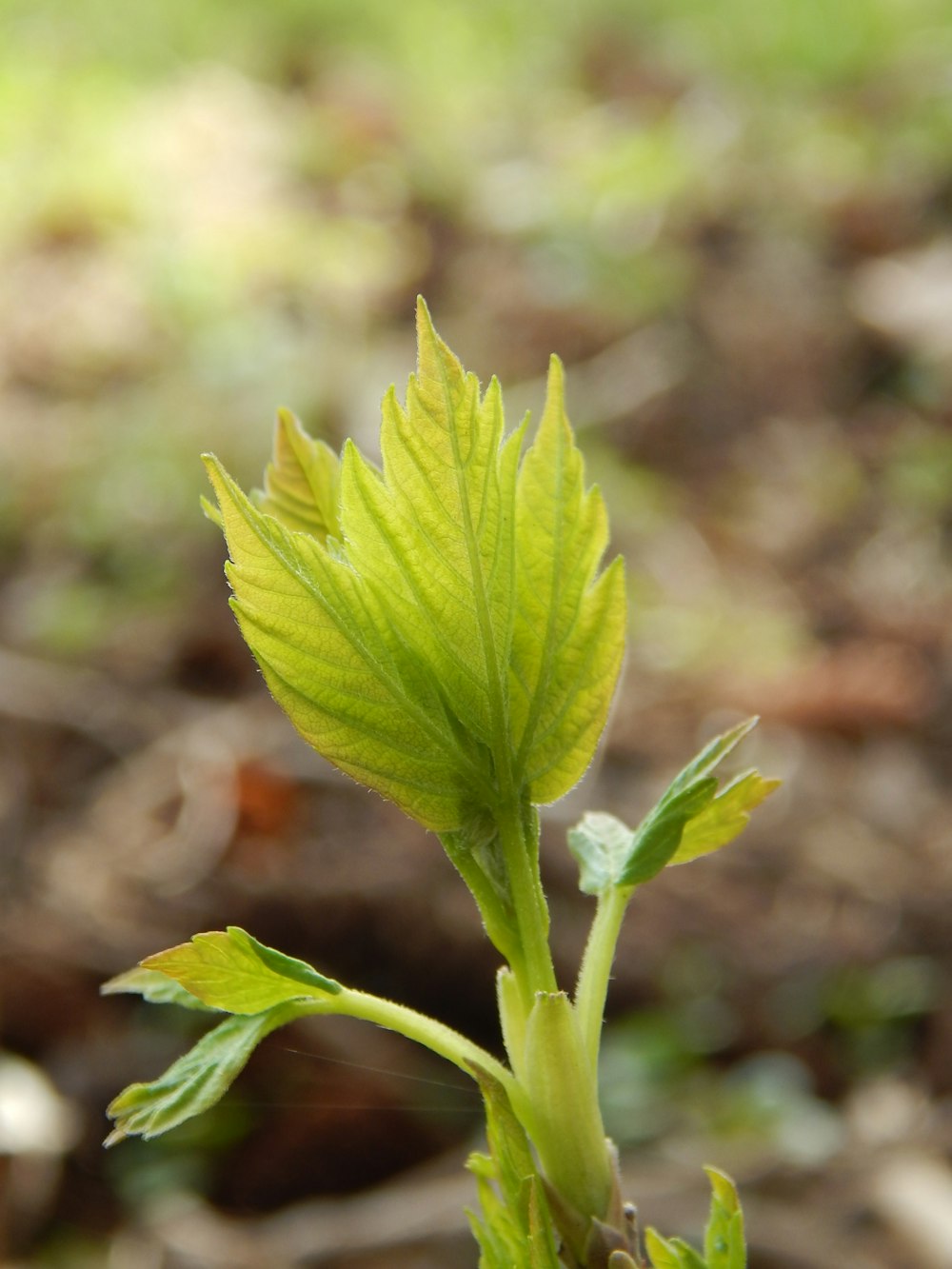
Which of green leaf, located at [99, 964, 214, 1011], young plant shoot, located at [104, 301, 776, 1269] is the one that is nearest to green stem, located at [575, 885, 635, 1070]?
young plant shoot, located at [104, 301, 776, 1269]

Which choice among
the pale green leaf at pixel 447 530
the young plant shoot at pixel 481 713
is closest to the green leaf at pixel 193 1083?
the young plant shoot at pixel 481 713

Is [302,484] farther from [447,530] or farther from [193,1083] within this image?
[193,1083]

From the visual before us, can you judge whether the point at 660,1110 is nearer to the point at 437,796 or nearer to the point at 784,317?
the point at 437,796

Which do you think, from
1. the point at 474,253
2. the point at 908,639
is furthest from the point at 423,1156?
the point at 474,253

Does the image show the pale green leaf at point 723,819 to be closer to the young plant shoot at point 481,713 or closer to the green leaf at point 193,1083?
the young plant shoot at point 481,713

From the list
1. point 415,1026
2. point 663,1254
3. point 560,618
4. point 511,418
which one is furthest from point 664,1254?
point 511,418

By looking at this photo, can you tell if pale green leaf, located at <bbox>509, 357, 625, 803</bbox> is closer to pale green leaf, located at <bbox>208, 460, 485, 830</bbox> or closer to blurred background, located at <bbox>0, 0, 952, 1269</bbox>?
pale green leaf, located at <bbox>208, 460, 485, 830</bbox>
